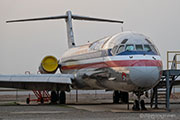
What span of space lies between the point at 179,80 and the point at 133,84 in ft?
17.1

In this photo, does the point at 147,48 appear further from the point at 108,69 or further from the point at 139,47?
the point at 108,69

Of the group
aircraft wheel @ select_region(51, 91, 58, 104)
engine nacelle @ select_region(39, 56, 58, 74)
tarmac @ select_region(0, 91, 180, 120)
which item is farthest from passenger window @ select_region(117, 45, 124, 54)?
engine nacelle @ select_region(39, 56, 58, 74)

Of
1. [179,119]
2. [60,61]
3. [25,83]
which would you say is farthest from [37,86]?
[179,119]

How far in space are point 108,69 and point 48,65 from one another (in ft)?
31.1

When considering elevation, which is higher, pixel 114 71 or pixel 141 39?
pixel 141 39

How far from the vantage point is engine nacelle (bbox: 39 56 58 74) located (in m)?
27.4

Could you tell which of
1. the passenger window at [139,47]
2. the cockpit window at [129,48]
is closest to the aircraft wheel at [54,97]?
the cockpit window at [129,48]

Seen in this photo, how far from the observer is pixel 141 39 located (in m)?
18.5

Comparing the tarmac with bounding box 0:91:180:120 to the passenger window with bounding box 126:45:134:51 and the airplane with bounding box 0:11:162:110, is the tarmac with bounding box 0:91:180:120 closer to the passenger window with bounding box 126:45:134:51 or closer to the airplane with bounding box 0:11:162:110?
the airplane with bounding box 0:11:162:110

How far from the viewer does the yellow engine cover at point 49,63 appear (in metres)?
27.4

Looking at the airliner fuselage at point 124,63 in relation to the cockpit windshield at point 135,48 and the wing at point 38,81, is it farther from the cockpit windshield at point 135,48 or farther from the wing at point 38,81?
the wing at point 38,81

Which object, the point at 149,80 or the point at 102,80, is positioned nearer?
the point at 149,80

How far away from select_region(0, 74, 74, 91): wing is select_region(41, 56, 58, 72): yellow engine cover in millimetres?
3229

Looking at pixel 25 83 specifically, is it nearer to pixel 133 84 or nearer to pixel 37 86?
pixel 37 86
